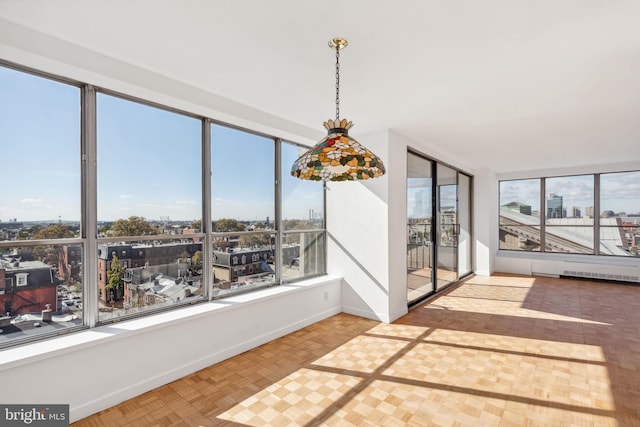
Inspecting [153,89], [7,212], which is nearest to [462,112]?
[153,89]

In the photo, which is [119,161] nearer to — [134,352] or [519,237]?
[134,352]

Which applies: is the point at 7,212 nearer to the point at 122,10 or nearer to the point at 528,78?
the point at 122,10

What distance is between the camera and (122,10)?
1762 millimetres

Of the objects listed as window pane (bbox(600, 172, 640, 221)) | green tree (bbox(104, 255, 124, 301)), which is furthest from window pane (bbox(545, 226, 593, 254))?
green tree (bbox(104, 255, 124, 301))

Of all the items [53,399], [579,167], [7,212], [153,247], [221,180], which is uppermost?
[579,167]

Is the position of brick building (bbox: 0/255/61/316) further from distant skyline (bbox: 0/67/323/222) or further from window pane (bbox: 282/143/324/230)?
window pane (bbox: 282/143/324/230)

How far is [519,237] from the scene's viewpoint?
7.93 meters

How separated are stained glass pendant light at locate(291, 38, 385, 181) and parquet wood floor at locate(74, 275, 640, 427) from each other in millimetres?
1666

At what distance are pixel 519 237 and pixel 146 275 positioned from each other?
835 cm

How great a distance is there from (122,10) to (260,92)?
4.02 ft

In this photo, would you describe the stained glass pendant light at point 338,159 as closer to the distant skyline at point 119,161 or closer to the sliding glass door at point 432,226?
the distant skyline at point 119,161

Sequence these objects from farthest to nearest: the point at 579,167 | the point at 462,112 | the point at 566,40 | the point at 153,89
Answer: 1. the point at 579,167
2. the point at 462,112
3. the point at 153,89
4. the point at 566,40

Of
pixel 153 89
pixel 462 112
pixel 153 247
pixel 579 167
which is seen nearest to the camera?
pixel 153 89

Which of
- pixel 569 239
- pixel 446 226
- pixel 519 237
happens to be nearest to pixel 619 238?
pixel 569 239
